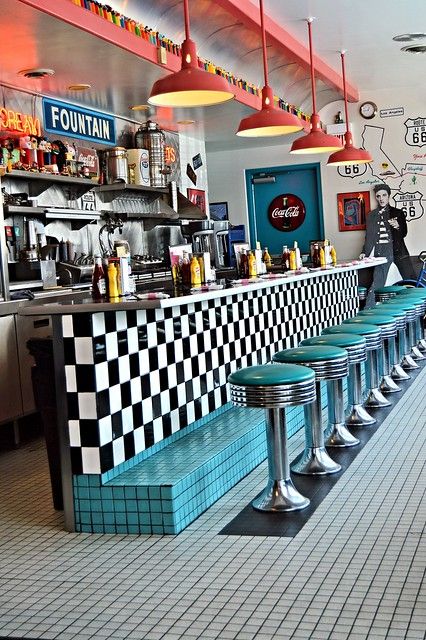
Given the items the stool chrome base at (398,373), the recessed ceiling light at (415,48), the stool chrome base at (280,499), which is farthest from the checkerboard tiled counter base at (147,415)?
the recessed ceiling light at (415,48)

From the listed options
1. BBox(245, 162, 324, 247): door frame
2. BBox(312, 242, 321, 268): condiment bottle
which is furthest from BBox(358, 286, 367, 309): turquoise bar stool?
BBox(312, 242, 321, 268): condiment bottle

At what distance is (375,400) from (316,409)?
1.87 metres

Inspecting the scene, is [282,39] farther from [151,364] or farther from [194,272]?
[151,364]

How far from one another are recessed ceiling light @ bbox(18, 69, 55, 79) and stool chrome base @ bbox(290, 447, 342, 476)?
416cm

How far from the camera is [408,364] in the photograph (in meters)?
8.06

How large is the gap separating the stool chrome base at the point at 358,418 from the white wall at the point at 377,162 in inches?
275

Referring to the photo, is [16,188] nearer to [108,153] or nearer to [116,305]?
[108,153]

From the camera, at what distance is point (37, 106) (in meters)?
8.15

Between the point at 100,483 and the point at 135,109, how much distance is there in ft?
19.7

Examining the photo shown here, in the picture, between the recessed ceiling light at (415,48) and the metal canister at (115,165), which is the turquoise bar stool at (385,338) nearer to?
the metal canister at (115,165)

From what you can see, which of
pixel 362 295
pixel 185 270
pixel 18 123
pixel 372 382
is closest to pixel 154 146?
pixel 18 123

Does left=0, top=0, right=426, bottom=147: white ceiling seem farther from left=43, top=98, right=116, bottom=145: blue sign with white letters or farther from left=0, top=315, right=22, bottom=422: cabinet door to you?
left=0, top=315, right=22, bottom=422: cabinet door

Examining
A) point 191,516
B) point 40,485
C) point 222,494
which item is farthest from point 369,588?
point 40,485

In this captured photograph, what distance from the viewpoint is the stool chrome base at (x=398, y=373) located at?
7465mm
